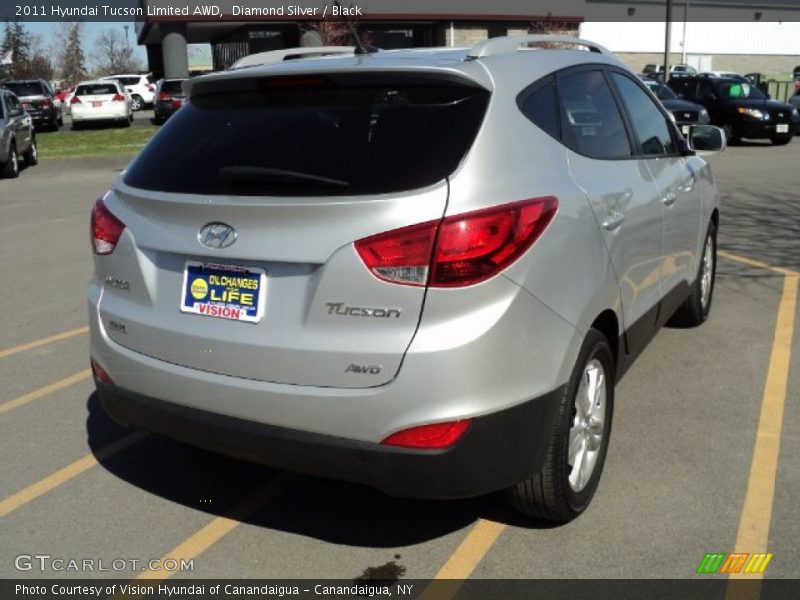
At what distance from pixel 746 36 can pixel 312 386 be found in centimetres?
6398

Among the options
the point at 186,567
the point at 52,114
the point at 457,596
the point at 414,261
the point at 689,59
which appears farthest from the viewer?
the point at 689,59

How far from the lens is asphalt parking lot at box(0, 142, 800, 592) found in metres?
3.21

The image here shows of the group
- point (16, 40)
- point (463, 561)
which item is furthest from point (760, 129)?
point (16, 40)

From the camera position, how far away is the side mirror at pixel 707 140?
18.2ft

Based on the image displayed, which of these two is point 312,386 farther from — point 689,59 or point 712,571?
point 689,59

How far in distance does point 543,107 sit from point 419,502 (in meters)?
1.71

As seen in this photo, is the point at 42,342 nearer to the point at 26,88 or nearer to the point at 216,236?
the point at 216,236

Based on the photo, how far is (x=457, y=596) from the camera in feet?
9.79

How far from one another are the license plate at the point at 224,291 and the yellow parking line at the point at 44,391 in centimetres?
227

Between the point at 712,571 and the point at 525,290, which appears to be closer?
the point at 525,290

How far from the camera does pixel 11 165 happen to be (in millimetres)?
17141

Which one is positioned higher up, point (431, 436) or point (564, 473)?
point (431, 436)

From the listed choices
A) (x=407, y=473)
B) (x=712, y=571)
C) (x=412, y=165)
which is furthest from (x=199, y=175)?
(x=712, y=571)

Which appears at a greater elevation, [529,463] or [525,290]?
[525,290]
